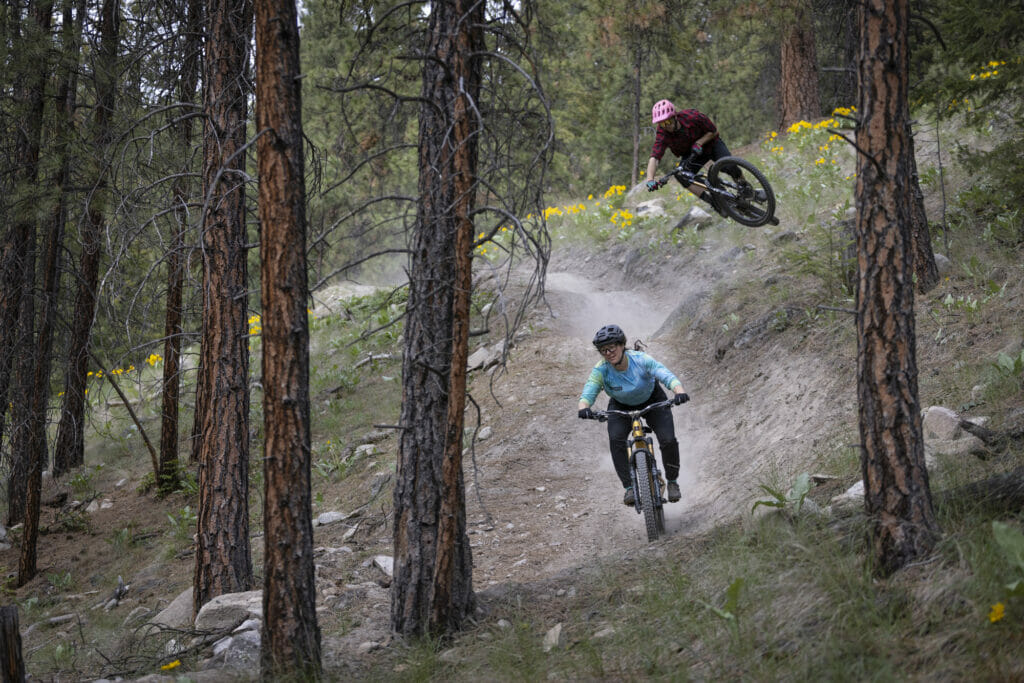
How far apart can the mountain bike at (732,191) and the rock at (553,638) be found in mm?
6641

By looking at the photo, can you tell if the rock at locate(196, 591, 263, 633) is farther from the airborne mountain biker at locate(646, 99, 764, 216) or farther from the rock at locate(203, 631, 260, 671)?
the airborne mountain biker at locate(646, 99, 764, 216)

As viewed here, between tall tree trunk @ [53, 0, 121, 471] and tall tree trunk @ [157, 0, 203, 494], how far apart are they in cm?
76

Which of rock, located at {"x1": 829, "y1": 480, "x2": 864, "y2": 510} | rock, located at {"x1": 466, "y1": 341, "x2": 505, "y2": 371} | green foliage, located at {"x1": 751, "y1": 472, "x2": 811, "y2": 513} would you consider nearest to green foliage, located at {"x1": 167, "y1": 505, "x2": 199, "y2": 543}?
rock, located at {"x1": 466, "y1": 341, "x2": 505, "y2": 371}

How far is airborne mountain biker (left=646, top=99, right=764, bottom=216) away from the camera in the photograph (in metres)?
10.1

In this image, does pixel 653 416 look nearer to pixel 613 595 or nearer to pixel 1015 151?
pixel 613 595

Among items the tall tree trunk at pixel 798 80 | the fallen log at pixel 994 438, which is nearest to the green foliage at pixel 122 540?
the fallen log at pixel 994 438

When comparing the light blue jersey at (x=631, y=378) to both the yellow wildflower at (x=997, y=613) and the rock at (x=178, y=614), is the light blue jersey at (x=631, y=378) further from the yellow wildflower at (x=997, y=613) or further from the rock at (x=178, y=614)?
the rock at (x=178, y=614)

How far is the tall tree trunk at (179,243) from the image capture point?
7500mm

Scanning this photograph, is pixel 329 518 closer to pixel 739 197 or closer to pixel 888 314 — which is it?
pixel 739 197

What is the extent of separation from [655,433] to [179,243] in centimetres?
486

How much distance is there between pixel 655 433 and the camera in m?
7.20

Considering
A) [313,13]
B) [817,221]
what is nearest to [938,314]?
[817,221]

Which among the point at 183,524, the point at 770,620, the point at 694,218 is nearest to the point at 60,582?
the point at 183,524

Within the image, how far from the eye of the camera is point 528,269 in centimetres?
1822
